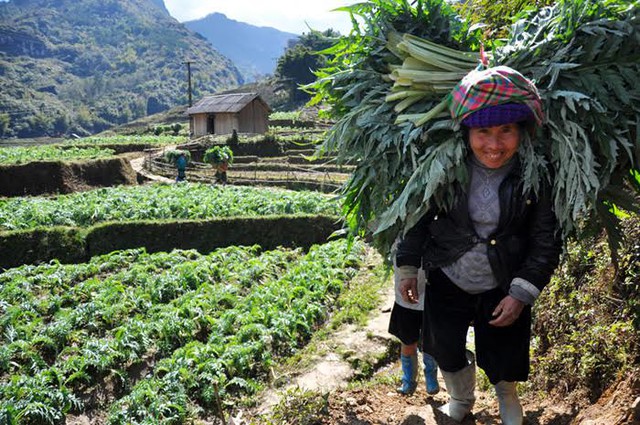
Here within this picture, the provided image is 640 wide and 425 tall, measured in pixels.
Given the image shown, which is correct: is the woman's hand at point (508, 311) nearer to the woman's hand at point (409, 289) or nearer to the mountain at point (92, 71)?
the woman's hand at point (409, 289)

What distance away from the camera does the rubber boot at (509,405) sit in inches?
110

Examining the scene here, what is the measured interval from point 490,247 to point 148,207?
11.5 m

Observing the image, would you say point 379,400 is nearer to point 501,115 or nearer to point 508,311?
point 508,311

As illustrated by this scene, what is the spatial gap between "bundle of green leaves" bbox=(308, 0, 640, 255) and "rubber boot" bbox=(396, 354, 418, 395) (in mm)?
954

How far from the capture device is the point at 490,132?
2547mm

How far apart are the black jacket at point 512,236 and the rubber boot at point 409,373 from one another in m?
1.14

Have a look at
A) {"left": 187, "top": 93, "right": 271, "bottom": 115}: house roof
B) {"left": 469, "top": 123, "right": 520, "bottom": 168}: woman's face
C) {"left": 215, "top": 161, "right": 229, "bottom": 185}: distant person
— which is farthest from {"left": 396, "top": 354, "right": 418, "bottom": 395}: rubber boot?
{"left": 187, "top": 93, "right": 271, "bottom": 115}: house roof

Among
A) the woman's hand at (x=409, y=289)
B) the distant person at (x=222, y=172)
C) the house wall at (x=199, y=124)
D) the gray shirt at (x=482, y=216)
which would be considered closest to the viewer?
the gray shirt at (x=482, y=216)

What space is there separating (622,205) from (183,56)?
16266cm

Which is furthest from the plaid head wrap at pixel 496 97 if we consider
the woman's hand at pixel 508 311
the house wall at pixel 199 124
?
the house wall at pixel 199 124

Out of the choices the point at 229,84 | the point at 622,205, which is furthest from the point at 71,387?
the point at 229,84

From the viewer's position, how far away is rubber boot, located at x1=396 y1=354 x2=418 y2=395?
3.72 meters

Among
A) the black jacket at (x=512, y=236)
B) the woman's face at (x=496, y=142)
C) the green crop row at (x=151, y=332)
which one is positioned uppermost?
the woman's face at (x=496, y=142)

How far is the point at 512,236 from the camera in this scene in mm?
2617
